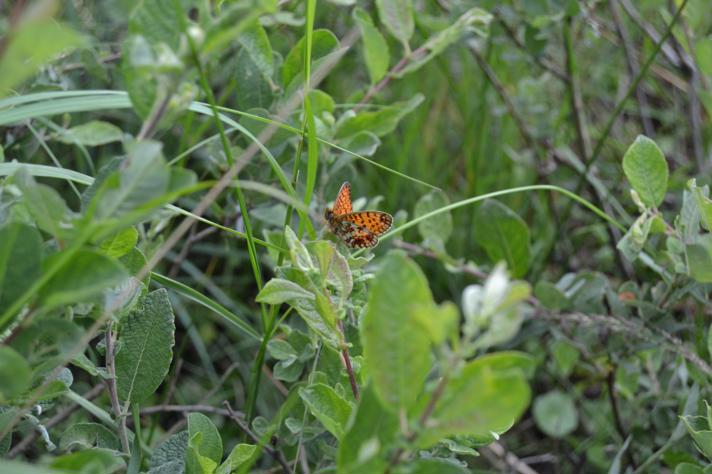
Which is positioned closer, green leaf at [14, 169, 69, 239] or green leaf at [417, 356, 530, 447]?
green leaf at [417, 356, 530, 447]

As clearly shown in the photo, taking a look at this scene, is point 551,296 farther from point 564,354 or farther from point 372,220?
point 372,220

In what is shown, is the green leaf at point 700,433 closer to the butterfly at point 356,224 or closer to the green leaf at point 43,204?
the butterfly at point 356,224

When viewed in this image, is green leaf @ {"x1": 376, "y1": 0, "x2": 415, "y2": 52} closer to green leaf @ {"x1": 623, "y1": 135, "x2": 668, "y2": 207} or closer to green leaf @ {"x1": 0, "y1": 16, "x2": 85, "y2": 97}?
green leaf @ {"x1": 623, "y1": 135, "x2": 668, "y2": 207}

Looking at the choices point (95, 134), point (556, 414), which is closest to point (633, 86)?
point (556, 414)

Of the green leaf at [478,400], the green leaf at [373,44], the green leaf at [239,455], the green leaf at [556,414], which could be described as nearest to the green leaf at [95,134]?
the green leaf at [373,44]

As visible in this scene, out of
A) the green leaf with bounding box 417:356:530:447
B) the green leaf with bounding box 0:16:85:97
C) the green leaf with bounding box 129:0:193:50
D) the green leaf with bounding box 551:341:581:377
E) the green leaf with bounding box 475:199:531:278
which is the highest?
the green leaf with bounding box 0:16:85:97

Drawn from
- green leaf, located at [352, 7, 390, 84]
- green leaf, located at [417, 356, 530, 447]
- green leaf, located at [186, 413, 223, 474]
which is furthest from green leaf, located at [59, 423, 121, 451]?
green leaf, located at [352, 7, 390, 84]

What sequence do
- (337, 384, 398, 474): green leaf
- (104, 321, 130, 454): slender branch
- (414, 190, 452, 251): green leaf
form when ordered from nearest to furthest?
1. (337, 384, 398, 474): green leaf
2. (104, 321, 130, 454): slender branch
3. (414, 190, 452, 251): green leaf
